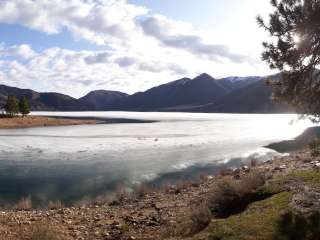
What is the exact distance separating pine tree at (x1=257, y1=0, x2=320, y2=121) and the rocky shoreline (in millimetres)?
6685

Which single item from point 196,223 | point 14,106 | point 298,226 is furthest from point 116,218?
point 14,106

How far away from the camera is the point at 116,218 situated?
68.1 feet

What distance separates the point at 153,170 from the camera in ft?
133

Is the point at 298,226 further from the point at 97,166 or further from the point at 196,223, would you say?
the point at 97,166

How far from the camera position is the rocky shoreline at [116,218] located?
17656 mm

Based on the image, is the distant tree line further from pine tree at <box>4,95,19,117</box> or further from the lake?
the lake

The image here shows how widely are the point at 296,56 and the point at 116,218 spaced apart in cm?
1104

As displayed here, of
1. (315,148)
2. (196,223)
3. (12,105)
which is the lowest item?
(196,223)

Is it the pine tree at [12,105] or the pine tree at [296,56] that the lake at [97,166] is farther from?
the pine tree at [12,105]

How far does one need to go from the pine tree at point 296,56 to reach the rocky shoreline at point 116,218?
21.9 feet

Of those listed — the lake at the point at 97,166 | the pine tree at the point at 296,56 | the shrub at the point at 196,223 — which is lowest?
the lake at the point at 97,166

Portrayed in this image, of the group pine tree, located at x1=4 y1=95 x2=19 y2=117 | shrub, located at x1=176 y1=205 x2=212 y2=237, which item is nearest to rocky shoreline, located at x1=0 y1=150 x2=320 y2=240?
shrub, located at x1=176 y1=205 x2=212 y2=237

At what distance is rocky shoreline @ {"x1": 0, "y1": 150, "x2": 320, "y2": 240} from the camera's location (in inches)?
695

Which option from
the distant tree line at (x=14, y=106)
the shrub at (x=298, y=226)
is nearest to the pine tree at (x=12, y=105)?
the distant tree line at (x=14, y=106)
